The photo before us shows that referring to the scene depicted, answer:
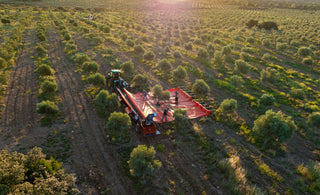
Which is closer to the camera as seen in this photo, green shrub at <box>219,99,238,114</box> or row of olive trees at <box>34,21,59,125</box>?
row of olive trees at <box>34,21,59,125</box>

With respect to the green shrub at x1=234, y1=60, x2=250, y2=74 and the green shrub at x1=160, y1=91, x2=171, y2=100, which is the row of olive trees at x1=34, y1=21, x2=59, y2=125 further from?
the green shrub at x1=234, y1=60, x2=250, y2=74

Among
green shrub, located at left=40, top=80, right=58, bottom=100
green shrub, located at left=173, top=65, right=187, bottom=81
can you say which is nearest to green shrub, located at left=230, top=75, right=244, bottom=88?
green shrub, located at left=173, top=65, right=187, bottom=81

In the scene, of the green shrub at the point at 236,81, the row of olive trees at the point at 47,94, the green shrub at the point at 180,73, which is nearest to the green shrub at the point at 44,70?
the row of olive trees at the point at 47,94

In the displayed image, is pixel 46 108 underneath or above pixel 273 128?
above

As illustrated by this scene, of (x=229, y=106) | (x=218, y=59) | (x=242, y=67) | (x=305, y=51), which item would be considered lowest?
(x=229, y=106)

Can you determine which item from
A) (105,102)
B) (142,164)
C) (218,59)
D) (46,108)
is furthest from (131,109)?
(218,59)

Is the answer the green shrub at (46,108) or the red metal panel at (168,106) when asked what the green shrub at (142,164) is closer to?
the red metal panel at (168,106)

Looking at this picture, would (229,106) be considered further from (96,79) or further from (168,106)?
(96,79)
